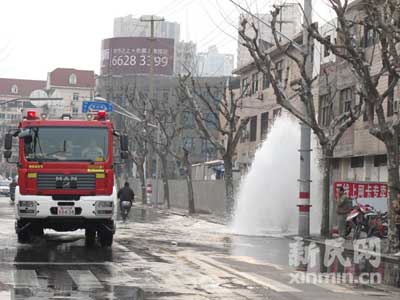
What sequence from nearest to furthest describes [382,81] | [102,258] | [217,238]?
1. [102,258]
2. [217,238]
3. [382,81]

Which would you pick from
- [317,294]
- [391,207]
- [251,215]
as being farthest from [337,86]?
[317,294]

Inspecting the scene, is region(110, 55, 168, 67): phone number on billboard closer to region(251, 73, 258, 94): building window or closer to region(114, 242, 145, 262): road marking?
region(251, 73, 258, 94): building window

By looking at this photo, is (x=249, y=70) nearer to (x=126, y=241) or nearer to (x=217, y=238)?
(x=217, y=238)

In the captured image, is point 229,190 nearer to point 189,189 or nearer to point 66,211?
point 189,189

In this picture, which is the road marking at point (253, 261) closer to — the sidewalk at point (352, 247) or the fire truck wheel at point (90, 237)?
the sidewalk at point (352, 247)

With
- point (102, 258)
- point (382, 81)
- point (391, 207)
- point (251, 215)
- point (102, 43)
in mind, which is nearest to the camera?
point (102, 258)

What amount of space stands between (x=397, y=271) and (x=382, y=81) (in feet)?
57.0

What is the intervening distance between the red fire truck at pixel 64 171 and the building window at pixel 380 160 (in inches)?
685

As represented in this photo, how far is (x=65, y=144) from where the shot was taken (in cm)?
1686

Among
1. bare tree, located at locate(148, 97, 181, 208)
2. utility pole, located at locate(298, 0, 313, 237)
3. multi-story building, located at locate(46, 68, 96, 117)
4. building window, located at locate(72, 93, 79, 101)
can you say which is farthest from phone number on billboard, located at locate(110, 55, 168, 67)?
utility pole, located at locate(298, 0, 313, 237)

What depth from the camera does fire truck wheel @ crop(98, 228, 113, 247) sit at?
17.7 meters

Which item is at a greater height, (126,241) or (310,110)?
(310,110)

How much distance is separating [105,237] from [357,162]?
19664 mm

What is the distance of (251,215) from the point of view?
28844 millimetres
